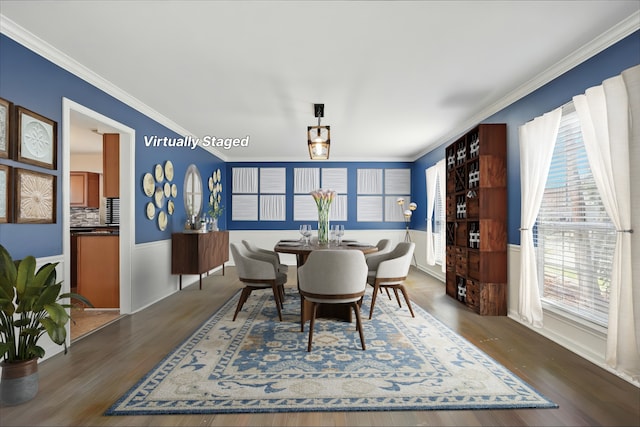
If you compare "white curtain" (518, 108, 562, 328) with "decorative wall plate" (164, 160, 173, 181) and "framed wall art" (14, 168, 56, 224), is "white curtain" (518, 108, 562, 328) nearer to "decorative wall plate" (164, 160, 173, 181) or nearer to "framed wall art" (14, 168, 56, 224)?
"framed wall art" (14, 168, 56, 224)

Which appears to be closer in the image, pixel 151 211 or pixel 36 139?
pixel 36 139

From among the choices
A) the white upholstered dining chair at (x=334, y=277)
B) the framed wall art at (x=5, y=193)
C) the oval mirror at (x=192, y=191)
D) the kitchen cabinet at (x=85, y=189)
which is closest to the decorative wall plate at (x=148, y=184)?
the oval mirror at (x=192, y=191)

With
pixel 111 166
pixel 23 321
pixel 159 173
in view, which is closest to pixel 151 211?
pixel 159 173

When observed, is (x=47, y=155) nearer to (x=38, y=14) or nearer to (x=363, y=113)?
(x=38, y=14)

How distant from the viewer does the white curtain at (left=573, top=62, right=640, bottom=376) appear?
2436 mm

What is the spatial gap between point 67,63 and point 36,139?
0.81m

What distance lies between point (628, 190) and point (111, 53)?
4200mm

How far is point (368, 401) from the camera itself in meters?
2.22

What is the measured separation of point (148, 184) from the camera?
468 centimetres

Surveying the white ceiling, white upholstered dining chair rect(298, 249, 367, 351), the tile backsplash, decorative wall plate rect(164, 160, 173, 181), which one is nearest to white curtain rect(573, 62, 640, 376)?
the white ceiling

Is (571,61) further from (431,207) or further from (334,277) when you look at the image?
(431,207)

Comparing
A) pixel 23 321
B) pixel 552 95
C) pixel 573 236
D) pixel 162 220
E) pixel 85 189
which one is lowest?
pixel 23 321

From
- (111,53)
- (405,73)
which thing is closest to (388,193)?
(405,73)

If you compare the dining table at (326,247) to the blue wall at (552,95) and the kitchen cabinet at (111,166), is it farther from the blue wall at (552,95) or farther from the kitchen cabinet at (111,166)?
the kitchen cabinet at (111,166)
